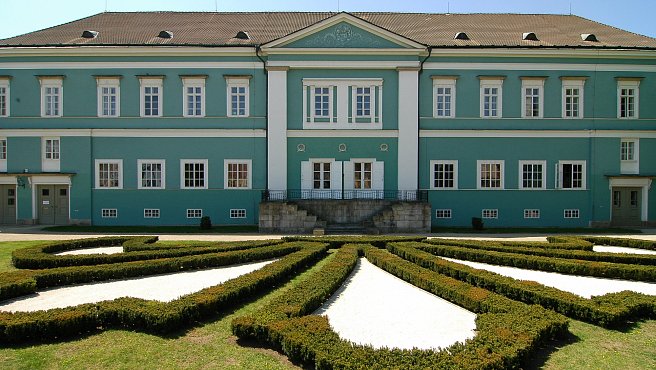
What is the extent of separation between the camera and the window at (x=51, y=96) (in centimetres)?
2830

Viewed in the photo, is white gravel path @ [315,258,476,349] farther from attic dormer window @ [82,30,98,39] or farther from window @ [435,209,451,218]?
attic dormer window @ [82,30,98,39]

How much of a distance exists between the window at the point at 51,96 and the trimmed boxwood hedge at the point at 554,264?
24180 millimetres

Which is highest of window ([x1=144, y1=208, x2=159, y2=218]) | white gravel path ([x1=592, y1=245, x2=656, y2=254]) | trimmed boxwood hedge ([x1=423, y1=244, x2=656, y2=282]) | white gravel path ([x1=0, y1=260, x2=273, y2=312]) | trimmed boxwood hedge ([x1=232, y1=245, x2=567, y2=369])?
window ([x1=144, y1=208, x2=159, y2=218])

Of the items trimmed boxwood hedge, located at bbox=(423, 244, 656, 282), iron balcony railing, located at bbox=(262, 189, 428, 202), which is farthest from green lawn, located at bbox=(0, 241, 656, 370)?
iron balcony railing, located at bbox=(262, 189, 428, 202)

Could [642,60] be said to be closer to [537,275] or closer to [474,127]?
[474,127]

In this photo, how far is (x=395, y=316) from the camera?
30.1 ft

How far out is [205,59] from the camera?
2812cm

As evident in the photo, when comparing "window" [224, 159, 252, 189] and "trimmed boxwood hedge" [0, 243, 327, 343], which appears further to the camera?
"window" [224, 159, 252, 189]

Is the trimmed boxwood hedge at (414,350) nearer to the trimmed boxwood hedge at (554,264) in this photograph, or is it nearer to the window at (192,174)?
the trimmed boxwood hedge at (554,264)

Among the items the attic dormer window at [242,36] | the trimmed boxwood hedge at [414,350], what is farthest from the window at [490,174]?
the trimmed boxwood hedge at [414,350]

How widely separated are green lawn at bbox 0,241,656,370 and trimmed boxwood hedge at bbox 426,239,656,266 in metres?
7.36

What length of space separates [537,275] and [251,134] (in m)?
18.8

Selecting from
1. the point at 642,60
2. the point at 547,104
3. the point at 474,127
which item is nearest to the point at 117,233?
the point at 474,127

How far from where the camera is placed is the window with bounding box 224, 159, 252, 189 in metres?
28.1
